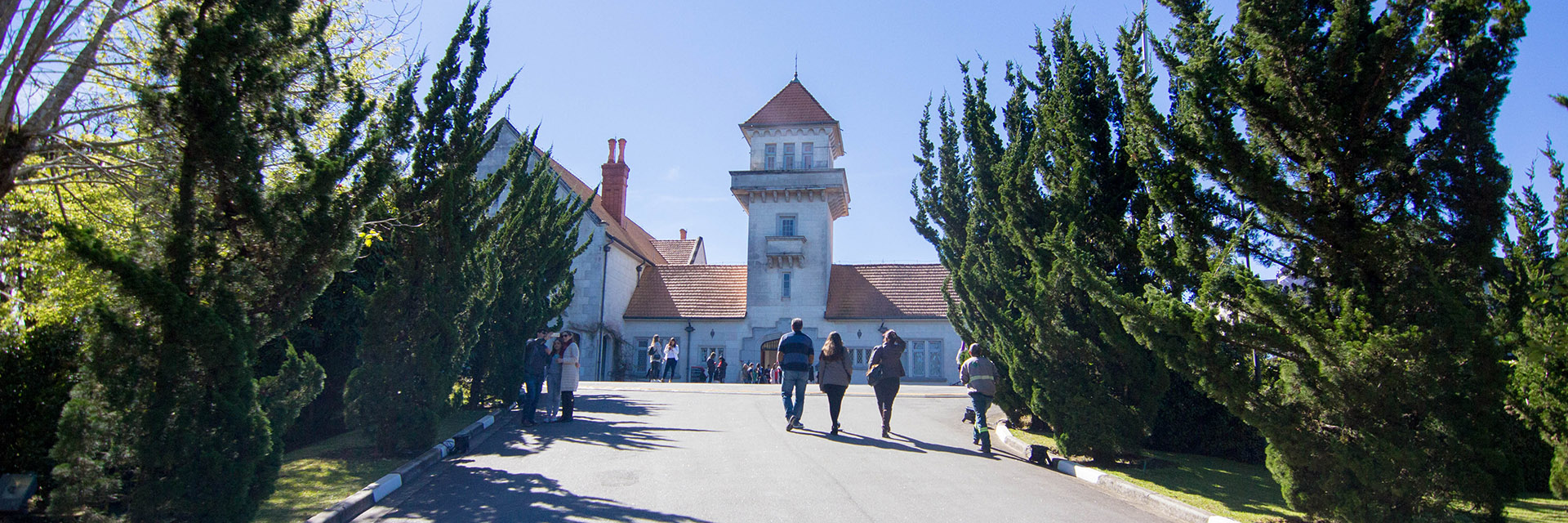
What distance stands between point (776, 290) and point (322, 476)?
27.3 metres

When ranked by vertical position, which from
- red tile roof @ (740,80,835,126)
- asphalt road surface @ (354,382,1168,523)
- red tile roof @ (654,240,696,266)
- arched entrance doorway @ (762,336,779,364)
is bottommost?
asphalt road surface @ (354,382,1168,523)

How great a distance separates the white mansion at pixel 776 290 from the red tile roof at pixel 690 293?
7cm

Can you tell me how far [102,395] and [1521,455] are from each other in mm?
13216

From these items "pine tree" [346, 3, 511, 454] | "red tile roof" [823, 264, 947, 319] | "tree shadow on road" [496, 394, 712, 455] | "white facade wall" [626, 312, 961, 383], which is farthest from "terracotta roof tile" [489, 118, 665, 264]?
"pine tree" [346, 3, 511, 454]

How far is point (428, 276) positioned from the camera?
995 centimetres

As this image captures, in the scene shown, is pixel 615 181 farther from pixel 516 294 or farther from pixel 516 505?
pixel 516 505

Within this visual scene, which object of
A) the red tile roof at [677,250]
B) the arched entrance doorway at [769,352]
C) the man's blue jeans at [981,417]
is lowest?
the man's blue jeans at [981,417]

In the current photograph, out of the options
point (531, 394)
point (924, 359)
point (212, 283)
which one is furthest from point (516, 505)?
point (924, 359)

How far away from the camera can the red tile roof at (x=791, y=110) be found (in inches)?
1426

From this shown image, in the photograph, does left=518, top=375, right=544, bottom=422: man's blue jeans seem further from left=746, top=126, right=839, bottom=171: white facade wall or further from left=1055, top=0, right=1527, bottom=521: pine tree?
left=746, top=126, right=839, bottom=171: white facade wall

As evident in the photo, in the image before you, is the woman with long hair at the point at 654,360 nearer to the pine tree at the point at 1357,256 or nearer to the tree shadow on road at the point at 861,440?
the tree shadow on road at the point at 861,440

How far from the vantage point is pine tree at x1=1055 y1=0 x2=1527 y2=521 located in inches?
232

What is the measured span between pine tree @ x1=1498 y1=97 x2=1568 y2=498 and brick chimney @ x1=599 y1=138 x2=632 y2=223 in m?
34.3

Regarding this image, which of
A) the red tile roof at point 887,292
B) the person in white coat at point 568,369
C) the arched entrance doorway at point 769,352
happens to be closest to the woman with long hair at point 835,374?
the person in white coat at point 568,369
